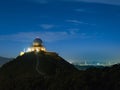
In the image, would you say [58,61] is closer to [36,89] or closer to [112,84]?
[36,89]

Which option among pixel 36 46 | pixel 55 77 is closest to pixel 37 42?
pixel 36 46

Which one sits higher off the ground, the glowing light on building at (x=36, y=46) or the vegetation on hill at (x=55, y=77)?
the glowing light on building at (x=36, y=46)

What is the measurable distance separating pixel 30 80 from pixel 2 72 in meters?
42.5

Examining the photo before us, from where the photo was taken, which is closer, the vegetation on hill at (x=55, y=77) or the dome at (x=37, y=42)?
the vegetation on hill at (x=55, y=77)

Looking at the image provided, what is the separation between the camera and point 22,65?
14275cm

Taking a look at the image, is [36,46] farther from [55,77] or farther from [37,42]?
[55,77]

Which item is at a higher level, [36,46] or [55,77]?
[36,46]

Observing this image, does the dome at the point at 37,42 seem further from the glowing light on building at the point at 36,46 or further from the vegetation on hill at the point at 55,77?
the vegetation on hill at the point at 55,77

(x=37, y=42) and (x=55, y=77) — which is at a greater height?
(x=37, y=42)

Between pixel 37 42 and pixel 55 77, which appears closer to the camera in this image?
pixel 55 77

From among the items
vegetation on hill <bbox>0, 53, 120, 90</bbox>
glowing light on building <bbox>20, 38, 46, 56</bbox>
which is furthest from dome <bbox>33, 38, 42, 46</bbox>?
vegetation on hill <bbox>0, 53, 120, 90</bbox>

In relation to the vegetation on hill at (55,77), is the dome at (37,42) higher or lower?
higher

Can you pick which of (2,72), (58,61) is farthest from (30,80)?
(58,61)

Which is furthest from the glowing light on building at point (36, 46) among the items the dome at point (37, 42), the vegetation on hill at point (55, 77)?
the vegetation on hill at point (55, 77)
